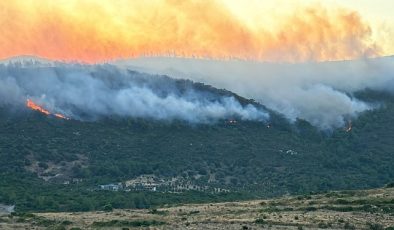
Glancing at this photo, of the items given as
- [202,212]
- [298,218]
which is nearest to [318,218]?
[298,218]

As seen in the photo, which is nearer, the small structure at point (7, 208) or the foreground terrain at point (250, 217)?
the foreground terrain at point (250, 217)

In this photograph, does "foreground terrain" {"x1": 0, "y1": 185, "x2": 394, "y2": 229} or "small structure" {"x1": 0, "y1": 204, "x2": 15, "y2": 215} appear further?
"small structure" {"x1": 0, "y1": 204, "x2": 15, "y2": 215}

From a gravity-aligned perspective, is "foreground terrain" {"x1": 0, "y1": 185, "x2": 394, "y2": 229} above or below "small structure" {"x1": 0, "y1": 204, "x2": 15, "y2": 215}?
below

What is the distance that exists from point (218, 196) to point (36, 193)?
142 feet

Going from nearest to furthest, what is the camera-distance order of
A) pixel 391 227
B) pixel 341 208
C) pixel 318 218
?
pixel 391 227, pixel 318 218, pixel 341 208

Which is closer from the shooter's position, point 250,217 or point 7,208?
point 250,217

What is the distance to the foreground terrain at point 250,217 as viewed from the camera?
9938cm

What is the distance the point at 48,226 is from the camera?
99.8m

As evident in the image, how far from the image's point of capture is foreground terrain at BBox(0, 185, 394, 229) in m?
99.4

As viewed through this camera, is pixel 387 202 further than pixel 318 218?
Yes

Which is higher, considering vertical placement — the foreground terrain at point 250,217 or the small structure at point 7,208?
the small structure at point 7,208

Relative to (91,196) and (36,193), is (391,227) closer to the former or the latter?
(91,196)

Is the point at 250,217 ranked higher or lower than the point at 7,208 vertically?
lower

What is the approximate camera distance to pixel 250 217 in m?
108
